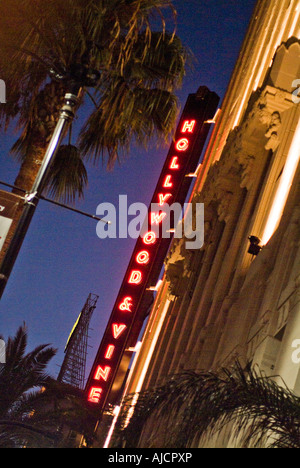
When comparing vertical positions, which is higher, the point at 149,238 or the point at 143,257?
the point at 149,238

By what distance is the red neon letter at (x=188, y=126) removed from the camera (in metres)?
42.6

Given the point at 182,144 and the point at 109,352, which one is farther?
the point at 182,144

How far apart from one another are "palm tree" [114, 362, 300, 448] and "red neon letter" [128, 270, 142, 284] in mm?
28692

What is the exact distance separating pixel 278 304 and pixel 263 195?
7265 mm

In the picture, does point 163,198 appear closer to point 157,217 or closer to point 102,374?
point 157,217

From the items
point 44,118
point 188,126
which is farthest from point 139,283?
point 44,118

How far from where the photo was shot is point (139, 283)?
37938mm

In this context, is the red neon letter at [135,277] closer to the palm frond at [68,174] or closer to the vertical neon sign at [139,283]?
the vertical neon sign at [139,283]

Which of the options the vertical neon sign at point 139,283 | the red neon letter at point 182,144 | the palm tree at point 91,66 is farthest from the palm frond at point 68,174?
the red neon letter at point 182,144

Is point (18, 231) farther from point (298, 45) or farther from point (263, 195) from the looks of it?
point (298, 45)

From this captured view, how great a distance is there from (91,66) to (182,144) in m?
27.1

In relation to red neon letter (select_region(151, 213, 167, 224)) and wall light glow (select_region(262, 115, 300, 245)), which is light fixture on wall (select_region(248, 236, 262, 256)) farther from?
red neon letter (select_region(151, 213, 167, 224))
